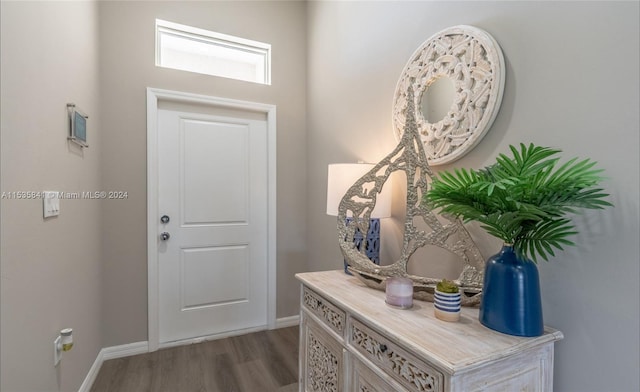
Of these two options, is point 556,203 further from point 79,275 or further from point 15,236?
point 79,275

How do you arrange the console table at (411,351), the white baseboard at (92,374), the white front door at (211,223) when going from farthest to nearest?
1. the white front door at (211,223)
2. the white baseboard at (92,374)
3. the console table at (411,351)

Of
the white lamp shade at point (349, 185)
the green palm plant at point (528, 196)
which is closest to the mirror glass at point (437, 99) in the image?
the white lamp shade at point (349, 185)

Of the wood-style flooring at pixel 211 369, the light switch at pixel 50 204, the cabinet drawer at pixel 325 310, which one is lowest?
the wood-style flooring at pixel 211 369

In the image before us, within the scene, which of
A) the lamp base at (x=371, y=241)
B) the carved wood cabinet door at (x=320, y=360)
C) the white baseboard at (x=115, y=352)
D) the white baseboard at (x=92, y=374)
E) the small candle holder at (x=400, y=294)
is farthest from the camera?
the white baseboard at (x=115, y=352)

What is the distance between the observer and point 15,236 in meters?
1.08

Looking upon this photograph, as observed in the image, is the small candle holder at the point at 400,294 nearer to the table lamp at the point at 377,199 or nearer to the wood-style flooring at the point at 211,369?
the table lamp at the point at 377,199

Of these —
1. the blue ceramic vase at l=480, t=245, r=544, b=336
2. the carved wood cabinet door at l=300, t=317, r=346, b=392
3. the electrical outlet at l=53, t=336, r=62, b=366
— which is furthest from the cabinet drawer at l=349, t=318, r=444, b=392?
the electrical outlet at l=53, t=336, r=62, b=366

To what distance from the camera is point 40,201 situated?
1260 mm

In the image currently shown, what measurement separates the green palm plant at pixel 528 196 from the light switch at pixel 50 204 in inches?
63.6

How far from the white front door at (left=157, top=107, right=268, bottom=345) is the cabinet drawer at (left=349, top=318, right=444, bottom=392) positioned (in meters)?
1.67

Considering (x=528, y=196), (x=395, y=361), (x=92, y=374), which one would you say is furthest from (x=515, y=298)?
(x=92, y=374)

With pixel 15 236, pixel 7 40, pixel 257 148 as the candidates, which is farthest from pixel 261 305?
pixel 7 40

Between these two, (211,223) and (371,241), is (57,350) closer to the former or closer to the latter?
(211,223)

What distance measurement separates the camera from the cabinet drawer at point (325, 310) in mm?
1223
